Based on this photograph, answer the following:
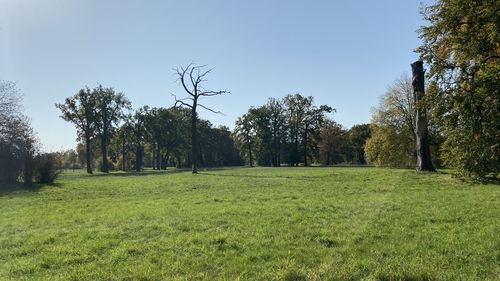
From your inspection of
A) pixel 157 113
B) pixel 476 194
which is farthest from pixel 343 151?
pixel 476 194

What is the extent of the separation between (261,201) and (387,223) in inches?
263

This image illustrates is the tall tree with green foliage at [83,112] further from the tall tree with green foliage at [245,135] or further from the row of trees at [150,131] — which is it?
the tall tree with green foliage at [245,135]

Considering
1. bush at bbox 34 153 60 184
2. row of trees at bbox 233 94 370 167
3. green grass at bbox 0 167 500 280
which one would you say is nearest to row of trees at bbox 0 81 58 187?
bush at bbox 34 153 60 184

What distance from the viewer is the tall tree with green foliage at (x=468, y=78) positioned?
33.4 ft

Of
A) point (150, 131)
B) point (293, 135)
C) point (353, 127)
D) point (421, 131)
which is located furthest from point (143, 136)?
point (421, 131)

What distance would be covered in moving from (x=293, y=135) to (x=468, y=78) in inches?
3395

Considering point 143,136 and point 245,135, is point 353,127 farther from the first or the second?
point 143,136

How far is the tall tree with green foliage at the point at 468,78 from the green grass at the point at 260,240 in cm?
207

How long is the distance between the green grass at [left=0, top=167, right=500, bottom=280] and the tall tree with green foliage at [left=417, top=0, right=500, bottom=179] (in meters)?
2.07

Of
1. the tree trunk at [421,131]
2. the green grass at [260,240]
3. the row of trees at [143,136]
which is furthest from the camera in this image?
the row of trees at [143,136]

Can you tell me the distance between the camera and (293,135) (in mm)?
97500

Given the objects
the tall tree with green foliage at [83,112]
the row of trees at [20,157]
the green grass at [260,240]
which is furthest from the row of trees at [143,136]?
the green grass at [260,240]

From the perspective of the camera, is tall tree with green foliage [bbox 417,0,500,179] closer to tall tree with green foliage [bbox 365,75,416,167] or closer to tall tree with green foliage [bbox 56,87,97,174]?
tall tree with green foliage [bbox 365,75,416,167]

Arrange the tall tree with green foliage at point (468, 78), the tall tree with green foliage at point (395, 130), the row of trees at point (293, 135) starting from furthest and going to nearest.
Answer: the row of trees at point (293, 135) → the tall tree with green foliage at point (395, 130) → the tall tree with green foliage at point (468, 78)
